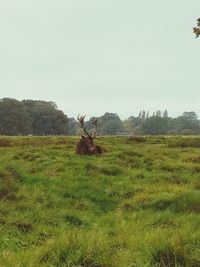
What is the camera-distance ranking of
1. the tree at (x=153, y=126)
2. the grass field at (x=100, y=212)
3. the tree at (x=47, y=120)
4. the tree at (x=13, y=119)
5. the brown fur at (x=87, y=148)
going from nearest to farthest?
the grass field at (x=100, y=212)
the brown fur at (x=87, y=148)
the tree at (x=13, y=119)
the tree at (x=47, y=120)
the tree at (x=153, y=126)

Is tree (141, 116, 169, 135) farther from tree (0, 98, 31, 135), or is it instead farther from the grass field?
the grass field

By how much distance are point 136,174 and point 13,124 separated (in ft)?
292

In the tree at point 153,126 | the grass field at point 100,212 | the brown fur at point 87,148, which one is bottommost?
the grass field at point 100,212

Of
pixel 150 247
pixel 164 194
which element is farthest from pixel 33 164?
pixel 150 247

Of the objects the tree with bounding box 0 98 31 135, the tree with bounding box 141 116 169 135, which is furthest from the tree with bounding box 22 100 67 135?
the tree with bounding box 141 116 169 135

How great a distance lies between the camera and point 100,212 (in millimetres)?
13227

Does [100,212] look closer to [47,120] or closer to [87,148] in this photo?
[87,148]

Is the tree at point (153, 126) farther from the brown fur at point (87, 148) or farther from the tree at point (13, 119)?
the brown fur at point (87, 148)

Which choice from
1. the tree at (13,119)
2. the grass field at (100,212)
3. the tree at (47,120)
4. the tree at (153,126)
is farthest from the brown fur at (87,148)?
the tree at (153,126)

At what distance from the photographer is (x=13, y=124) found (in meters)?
106

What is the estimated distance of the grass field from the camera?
676 centimetres

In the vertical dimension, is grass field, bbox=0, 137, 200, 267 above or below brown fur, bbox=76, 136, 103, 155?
below

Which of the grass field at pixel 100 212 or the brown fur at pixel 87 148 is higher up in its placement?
the brown fur at pixel 87 148

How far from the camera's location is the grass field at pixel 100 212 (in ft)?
22.2
